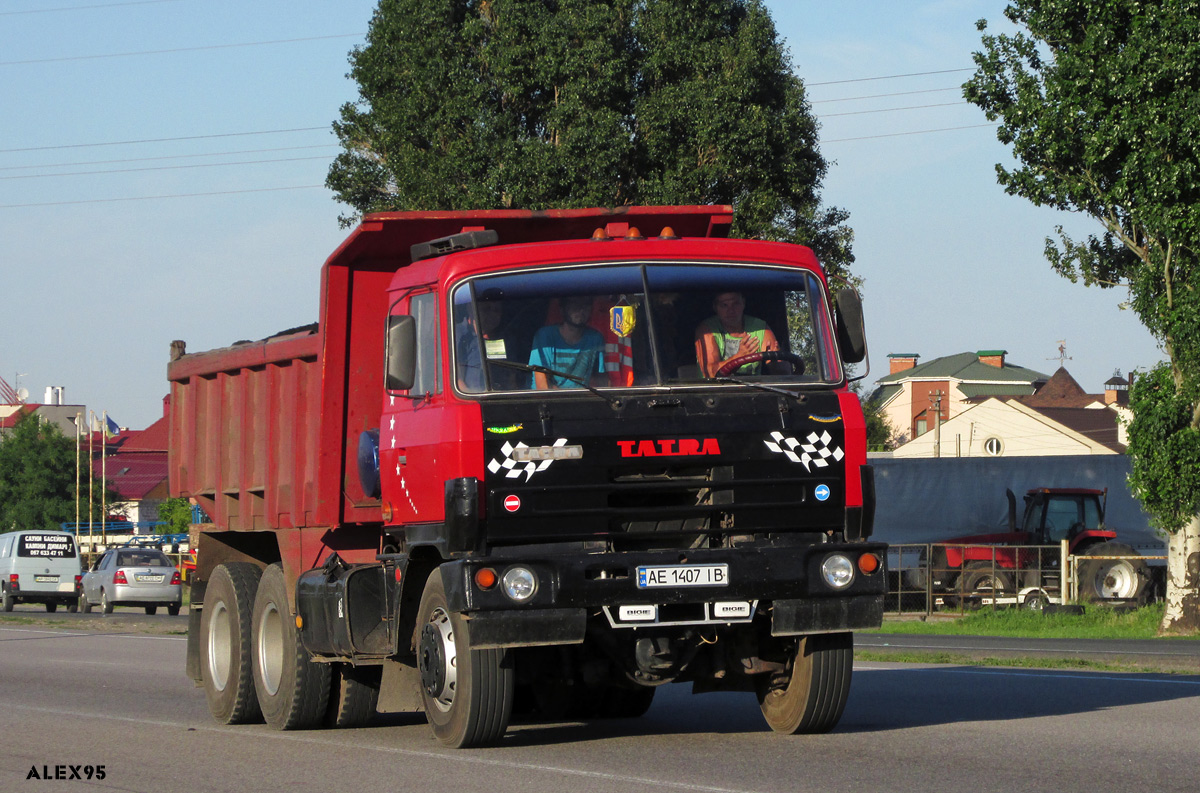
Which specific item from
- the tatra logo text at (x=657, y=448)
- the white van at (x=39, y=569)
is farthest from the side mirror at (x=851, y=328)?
the white van at (x=39, y=569)

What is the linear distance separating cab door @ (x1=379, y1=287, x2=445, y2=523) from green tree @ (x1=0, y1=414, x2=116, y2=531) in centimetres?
8808

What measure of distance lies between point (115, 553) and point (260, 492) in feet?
90.3

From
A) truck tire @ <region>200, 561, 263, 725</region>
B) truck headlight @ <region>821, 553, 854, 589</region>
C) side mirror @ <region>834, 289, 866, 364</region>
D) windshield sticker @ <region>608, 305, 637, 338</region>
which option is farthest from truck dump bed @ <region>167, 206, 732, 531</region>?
truck headlight @ <region>821, 553, 854, 589</region>

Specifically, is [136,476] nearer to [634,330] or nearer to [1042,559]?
[1042,559]

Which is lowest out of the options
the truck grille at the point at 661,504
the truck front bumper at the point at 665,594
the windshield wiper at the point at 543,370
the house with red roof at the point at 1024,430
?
the truck front bumper at the point at 665,594

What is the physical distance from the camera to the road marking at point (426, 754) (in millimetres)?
7949

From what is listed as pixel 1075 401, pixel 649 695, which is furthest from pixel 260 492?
pixel 1075 401

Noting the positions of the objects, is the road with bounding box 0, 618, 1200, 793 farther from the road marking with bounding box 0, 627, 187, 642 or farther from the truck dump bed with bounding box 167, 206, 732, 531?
the road marking with bounding box 0, 627, 187, 642

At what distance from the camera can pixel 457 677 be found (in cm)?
900

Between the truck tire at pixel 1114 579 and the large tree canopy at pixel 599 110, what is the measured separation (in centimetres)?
788

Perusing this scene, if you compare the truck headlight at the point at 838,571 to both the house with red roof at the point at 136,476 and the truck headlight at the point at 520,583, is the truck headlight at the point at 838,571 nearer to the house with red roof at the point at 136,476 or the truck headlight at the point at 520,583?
the truck headlight at the point at 520,583

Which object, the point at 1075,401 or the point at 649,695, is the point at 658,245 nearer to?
the point at 649,695

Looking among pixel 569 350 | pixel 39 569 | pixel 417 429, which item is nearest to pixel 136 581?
pixel 39 569

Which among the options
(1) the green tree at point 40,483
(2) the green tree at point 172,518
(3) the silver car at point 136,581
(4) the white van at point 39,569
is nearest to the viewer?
(3) the silver car at point 136,581
